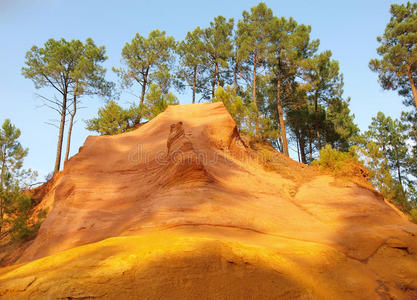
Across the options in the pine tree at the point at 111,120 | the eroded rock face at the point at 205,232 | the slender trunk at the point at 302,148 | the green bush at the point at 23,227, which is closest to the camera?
the eroded rock face at the point at 205,232

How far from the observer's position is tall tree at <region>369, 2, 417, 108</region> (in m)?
17.8

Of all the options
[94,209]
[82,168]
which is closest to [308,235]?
[94,209]

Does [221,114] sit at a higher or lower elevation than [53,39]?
lower

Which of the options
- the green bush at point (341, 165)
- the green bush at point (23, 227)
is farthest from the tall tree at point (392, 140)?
the green bush at point (23, 227)

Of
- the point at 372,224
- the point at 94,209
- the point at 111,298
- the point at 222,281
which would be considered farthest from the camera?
the point at 94,209

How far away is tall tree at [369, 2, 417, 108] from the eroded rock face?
1443 centimetres

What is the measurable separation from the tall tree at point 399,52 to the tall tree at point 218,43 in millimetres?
12270

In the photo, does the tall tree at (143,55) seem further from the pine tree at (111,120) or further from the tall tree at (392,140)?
the tall tree at (392,140)

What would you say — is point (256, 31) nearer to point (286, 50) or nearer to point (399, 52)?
point (286, 50)

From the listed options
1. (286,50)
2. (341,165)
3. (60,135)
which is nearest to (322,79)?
(286,50)

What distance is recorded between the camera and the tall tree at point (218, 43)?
80.2 ft

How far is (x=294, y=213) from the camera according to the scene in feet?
20.5

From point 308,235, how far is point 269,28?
21756 millimetres

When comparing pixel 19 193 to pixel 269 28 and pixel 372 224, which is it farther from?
pixel 269 28
